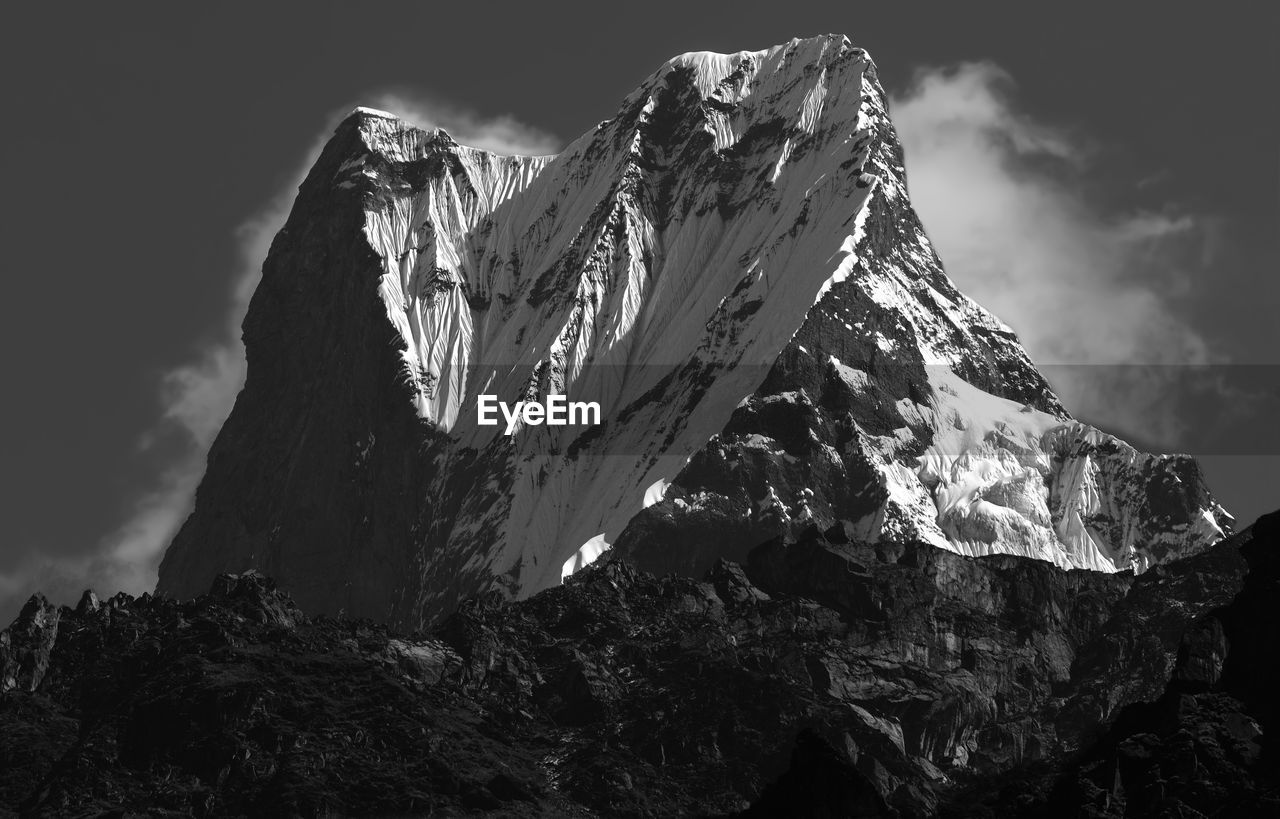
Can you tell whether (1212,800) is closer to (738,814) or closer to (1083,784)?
(1083,784)

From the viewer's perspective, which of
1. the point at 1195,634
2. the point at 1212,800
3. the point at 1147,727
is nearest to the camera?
the point at 1212,800

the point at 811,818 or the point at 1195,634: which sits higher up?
the point at 1195,634

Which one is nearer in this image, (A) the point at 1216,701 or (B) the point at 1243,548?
(A) the point at 1216,701

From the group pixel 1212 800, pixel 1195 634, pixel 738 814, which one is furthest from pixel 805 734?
pixel 1212 800

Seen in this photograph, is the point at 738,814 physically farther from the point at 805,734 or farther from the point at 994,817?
the point at 994,817

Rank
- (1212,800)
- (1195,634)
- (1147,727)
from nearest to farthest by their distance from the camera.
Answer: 1. (1212,800)
2. (1147,727)
3. (1195,634)

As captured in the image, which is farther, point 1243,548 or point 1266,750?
point 1243,548

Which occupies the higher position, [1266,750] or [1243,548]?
[1243,548]

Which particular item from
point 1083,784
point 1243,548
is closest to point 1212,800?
point 1083,784
